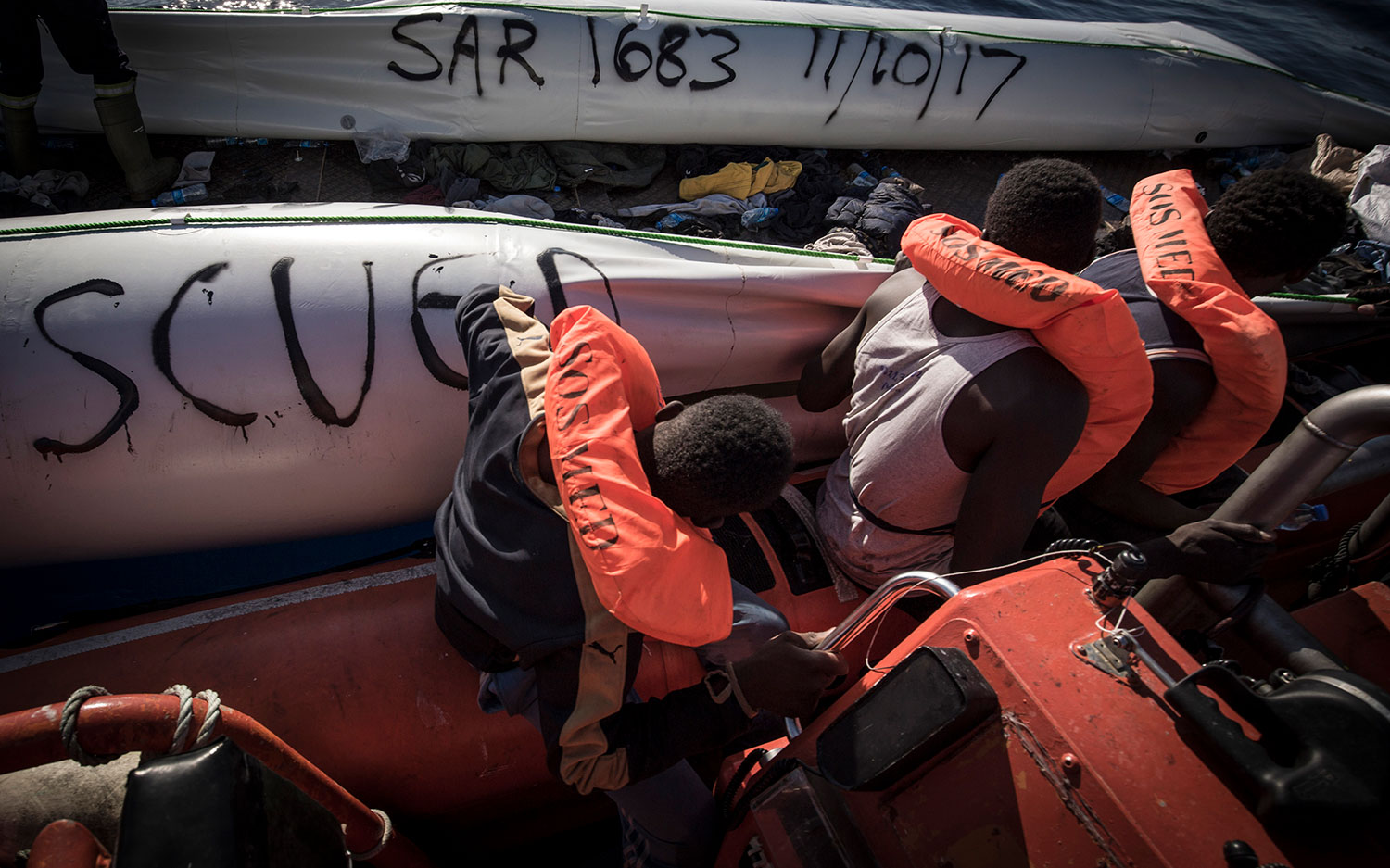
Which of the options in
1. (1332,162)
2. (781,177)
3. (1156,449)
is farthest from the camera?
(1332,162)

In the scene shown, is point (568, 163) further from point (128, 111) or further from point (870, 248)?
point (128, 111)

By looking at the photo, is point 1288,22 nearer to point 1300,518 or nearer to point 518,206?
point 1300,518

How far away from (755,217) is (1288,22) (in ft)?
30.8

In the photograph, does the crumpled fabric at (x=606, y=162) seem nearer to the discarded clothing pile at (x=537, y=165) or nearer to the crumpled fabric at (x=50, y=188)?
the discarded clothing pile at (x=537, y=165)

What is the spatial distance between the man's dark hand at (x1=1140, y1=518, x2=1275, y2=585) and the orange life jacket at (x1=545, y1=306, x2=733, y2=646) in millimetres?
1081

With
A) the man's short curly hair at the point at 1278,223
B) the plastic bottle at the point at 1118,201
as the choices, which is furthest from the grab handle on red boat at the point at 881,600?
the plastic bottle at the point at 1118,201

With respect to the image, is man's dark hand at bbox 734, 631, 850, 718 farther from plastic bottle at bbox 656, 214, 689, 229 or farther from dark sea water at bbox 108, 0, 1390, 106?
dark sea water at bbox 108, 0, 1390, 106

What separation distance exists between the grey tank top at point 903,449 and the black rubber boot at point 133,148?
151 inches

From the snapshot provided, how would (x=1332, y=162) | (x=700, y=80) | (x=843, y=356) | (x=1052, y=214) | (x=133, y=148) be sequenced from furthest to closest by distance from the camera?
(x=1332, y=162), (x=700, y=80), (x=133, y=148), (x=843, y=356), (x=1052, y=214)

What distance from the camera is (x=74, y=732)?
1.16m

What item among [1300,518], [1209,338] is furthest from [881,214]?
[1300,518]

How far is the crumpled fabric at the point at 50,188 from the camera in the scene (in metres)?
3.57

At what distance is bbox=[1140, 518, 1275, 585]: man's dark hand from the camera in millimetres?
1652

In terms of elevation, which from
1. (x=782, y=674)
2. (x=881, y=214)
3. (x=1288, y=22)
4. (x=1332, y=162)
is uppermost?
(x=1288, y=22)
